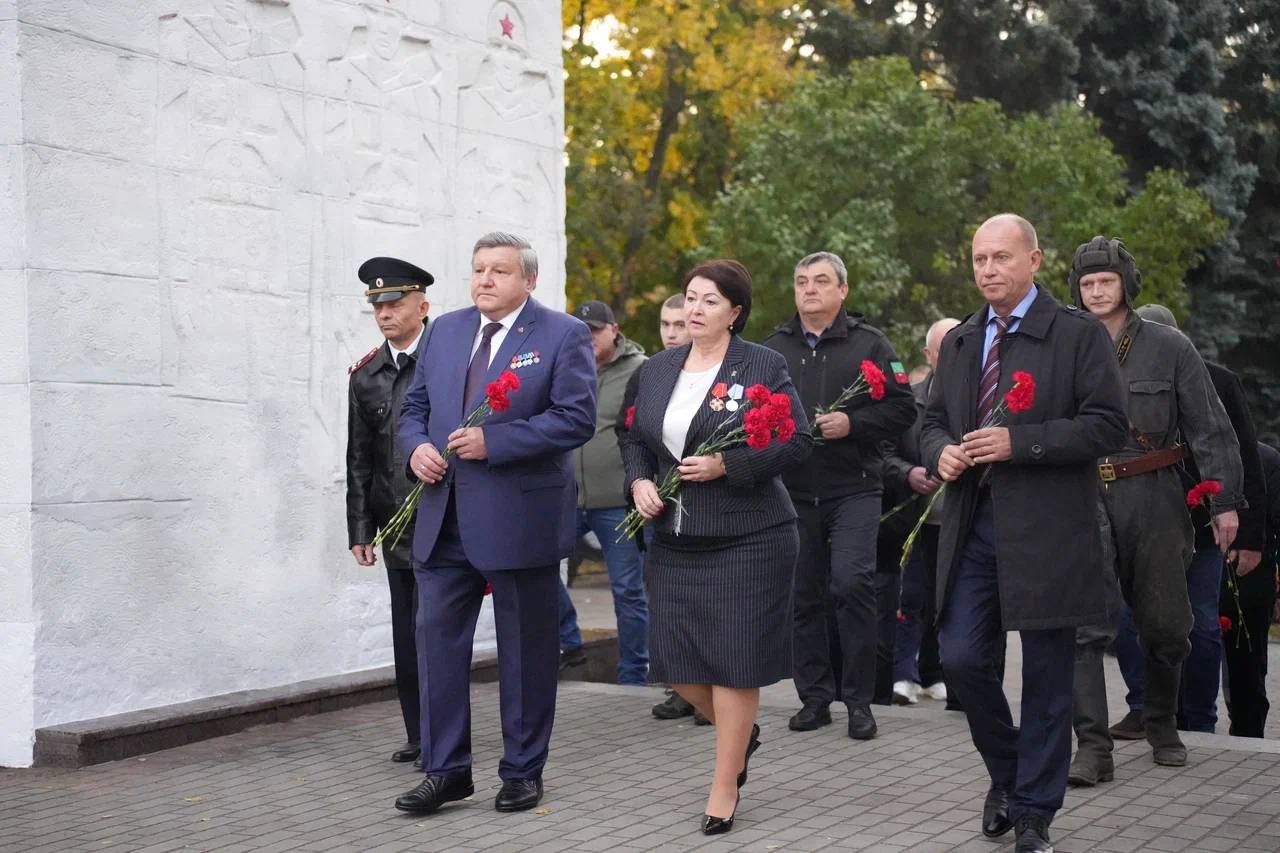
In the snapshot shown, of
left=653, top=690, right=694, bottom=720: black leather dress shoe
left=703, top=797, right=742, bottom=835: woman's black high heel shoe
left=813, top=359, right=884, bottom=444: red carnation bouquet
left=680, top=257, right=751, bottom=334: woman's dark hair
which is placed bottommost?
left=653, top=690, right=694, bottom=720: black leather dress shoe

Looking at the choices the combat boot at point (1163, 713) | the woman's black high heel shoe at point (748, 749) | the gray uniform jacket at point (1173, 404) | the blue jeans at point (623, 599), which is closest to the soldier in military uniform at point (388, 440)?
the woman's black high heel shoe at point (748, 749)

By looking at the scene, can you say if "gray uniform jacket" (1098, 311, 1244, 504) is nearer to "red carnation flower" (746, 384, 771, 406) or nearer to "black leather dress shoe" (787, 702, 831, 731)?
"red carnation flower" (746, 384, 771, 406)

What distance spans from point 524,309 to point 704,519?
3.75 ft

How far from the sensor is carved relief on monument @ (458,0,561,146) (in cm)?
1023

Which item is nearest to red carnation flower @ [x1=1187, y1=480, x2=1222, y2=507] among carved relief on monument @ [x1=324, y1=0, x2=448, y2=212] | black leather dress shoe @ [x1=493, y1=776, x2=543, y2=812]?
black leather dress shoe @ [x1=493, y1=776, x2=543, y2=812]

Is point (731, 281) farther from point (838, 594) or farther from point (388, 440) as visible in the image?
point (838, 594)

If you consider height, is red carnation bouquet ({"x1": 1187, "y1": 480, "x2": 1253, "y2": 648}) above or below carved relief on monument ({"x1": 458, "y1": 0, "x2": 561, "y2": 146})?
below

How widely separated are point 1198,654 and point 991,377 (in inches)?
112

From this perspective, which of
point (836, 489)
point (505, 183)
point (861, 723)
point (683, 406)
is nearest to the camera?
point (683, 406)

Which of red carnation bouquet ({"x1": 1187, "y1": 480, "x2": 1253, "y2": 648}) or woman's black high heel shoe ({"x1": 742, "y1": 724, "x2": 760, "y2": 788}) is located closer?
woman's black high heel shoe ({"x1": 742, "y1": 724, "x2": 760, "y2": 788})

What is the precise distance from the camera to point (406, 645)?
7.66 meters

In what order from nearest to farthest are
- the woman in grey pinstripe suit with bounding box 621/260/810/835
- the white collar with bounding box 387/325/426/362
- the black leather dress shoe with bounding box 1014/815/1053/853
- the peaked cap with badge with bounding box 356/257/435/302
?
the black leather dress shoe with bounding box 1014/815/1053/853
the woman in grey pinstripe suit with bounding box 621/260/810/835
the peaked cap with badge with bounding box 356/257/435/302
the white collar with bounding box 387/325/426/362

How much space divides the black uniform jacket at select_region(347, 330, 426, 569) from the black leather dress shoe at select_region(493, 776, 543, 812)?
1222 mm

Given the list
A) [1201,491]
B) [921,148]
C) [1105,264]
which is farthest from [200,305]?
[921,148]
